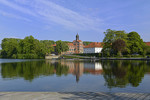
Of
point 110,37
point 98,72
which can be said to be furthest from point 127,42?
point 98,72

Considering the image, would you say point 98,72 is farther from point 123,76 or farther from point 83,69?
point 123,76

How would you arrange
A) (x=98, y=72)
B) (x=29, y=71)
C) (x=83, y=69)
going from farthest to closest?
(x=83, y=69) < (x=29, y=71) < (x=98, y=72)

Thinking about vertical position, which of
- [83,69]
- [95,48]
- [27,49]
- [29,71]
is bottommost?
[83,69]

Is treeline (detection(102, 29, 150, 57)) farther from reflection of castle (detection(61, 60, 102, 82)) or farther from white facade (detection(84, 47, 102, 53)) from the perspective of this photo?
white facade (detection(84, 47, 102, 53))

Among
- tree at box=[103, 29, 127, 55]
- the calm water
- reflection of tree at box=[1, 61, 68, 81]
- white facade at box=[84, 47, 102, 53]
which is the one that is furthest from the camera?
white facade at box=[84, 47, 102, 53]

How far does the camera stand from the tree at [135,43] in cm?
7697

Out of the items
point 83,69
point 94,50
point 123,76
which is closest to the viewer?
point 123,76

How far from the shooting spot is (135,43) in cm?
7875

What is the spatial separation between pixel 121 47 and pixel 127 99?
68763 millimetres

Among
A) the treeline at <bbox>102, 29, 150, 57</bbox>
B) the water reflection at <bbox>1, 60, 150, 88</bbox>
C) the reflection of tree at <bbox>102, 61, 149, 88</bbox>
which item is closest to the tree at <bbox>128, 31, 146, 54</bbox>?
the treeline at <bbox>102, 29, 150, 57</bbox>

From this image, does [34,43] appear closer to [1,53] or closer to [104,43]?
[1,53]

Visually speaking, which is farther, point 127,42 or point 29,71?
point 127,42

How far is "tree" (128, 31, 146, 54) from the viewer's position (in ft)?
253

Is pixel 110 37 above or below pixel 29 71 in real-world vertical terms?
above
